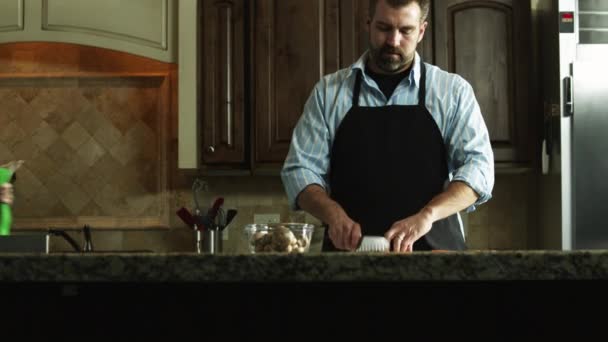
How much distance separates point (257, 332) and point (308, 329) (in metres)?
0.06

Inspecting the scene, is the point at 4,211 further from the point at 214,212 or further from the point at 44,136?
the point at 44,136

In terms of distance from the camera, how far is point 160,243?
332 cm

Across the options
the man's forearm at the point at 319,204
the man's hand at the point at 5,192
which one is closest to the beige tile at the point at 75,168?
the man's forearm at the point at 319,204

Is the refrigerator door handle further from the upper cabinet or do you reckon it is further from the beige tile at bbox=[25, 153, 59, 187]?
the beige tile at bbox=[25, 153, 59, 187]

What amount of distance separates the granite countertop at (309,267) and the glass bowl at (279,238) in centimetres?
52

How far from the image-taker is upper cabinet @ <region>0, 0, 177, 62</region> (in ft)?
10.0

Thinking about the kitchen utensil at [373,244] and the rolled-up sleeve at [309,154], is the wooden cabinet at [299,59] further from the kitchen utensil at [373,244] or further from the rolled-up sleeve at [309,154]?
the kitchen utensil at [373,244]

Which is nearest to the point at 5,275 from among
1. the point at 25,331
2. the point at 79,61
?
the point at 25,331

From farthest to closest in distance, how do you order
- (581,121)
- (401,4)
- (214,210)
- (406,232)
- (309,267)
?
(214,210)
(581,121)
(401,4)
(406,232)
(309,267)

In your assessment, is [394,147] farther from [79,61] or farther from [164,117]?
[79,61]

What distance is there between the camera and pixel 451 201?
1.80 metres

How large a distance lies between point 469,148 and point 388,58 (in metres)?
0.29

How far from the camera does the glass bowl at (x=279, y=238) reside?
1.39 m

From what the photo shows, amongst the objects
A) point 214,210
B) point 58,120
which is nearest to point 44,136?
point 58,120
